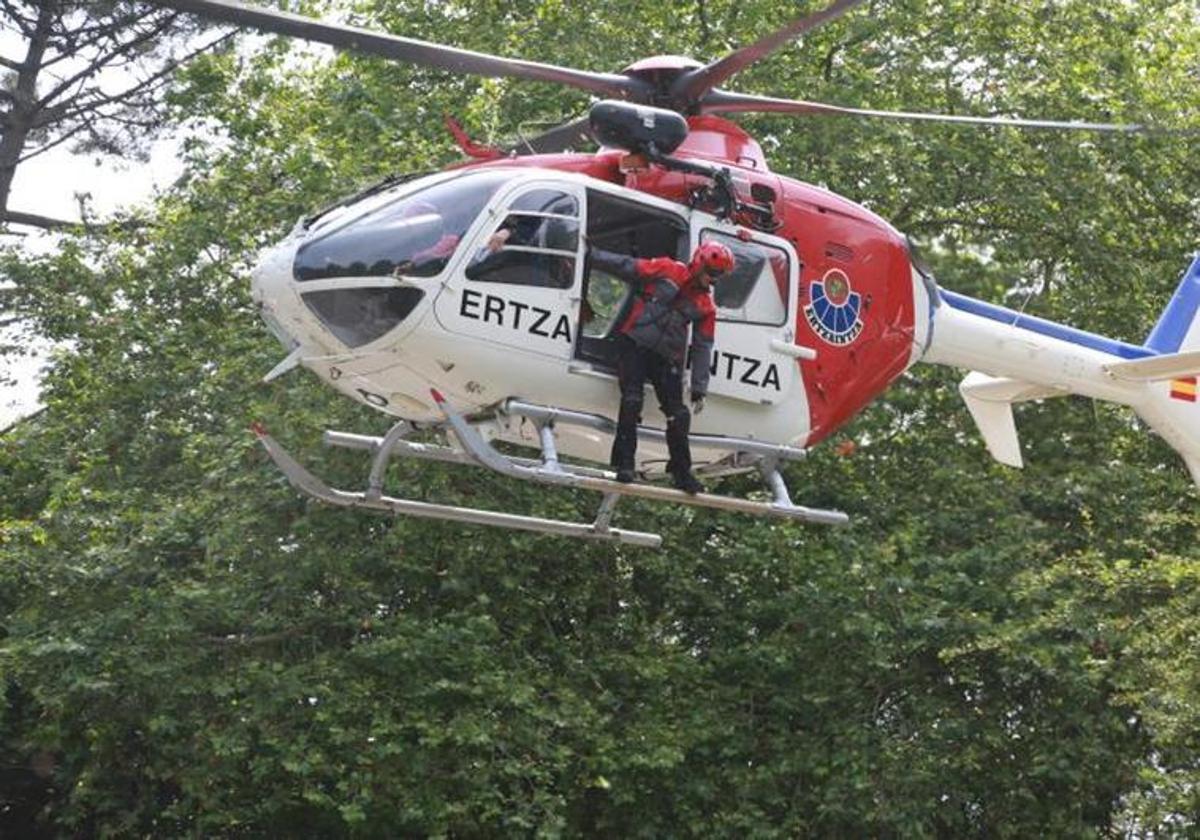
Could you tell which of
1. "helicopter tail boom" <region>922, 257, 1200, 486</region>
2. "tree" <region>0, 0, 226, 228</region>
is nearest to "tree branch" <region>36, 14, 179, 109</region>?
"tree" <region>0, 0, 226, 228</region>

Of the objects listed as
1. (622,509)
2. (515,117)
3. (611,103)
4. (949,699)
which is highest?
(611,103)

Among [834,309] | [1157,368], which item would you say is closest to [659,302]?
[834,309]

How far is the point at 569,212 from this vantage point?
11.1 m

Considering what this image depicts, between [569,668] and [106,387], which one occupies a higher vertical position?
[106,387]

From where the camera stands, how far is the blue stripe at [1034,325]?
13.3 meters

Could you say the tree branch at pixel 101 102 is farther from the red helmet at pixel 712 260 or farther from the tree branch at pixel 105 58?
the red helmet at pixel 712 260

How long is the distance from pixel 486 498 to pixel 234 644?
237 centimetres

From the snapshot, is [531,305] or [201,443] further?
[201,443]

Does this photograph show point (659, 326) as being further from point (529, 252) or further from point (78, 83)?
point (78, 83)

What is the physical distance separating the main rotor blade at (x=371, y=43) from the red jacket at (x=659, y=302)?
1015 millimetres

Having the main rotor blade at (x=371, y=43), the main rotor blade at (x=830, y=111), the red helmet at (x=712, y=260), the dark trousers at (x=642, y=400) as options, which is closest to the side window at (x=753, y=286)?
Answer: the red helmet at (x=712, y=260)

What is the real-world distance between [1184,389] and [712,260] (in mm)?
4423

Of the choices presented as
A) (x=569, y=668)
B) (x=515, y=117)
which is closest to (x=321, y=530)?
(x=569, y=668)

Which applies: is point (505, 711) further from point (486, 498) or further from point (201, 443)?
point (201, 443)
